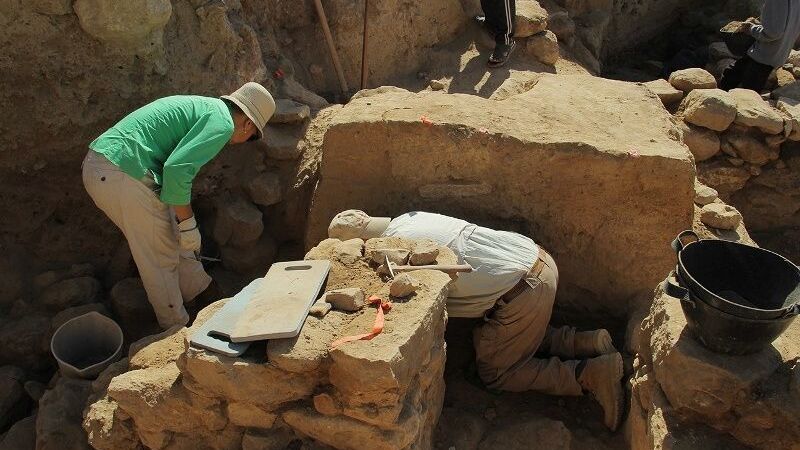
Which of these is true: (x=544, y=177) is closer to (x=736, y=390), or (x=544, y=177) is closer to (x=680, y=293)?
(x=680, y=293)

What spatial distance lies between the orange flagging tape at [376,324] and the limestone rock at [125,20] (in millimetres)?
2942

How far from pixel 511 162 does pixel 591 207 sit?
24.0 inches

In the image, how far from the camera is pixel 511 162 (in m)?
4.55

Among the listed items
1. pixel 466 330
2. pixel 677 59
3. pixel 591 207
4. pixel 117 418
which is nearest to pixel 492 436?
pixel 466 330

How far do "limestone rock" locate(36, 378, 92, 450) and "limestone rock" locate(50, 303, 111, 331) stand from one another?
79 cm

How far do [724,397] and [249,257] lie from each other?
3.58m

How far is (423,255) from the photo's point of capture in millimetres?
3594

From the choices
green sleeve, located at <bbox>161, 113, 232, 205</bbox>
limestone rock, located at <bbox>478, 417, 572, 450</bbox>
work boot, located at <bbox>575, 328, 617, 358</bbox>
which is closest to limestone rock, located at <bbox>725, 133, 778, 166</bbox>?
work boot, located at <bbox>575, 328, 617, 358</bbox>

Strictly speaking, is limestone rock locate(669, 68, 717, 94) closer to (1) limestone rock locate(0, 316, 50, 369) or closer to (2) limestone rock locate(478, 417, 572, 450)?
(2) limestone rock locate(478, 417, 572, 450)

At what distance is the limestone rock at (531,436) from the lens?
3.76 meters

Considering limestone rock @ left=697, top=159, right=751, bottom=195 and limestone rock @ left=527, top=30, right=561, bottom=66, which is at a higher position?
limestone rock @ left=527, top=30, right=561, bottom=66

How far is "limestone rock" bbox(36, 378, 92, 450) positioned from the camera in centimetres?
363

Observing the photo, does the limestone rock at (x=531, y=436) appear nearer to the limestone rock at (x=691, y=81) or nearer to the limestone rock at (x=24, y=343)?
the limestone rock at (x=24, y=343)

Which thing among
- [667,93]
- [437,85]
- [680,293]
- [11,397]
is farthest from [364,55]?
[680,293]
